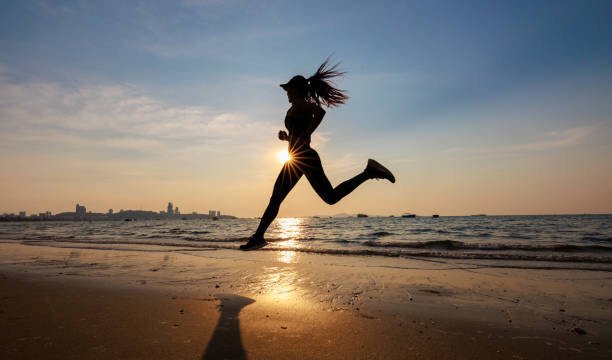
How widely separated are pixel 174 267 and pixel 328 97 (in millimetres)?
3655

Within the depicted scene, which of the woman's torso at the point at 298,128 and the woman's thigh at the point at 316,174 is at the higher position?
the woman's torso at the point at 298,128

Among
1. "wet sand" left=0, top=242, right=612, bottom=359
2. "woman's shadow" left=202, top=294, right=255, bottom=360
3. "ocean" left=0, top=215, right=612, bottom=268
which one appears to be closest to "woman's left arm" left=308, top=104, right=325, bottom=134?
"wet sand" left=0, top=242, right=612, bottom=359

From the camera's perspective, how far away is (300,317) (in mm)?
2559

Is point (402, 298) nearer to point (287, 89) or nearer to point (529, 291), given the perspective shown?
point (529, 291)

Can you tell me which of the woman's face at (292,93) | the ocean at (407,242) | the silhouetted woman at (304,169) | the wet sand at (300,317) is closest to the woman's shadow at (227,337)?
the wet sand at (300,317)

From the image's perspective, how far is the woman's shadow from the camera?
1.80m

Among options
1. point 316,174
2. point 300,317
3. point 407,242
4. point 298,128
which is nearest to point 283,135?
point 298,128

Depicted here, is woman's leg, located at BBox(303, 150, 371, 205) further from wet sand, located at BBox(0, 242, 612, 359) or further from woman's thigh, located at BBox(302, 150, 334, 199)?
wet sand, located at BBox(0, 242, 612, 359)

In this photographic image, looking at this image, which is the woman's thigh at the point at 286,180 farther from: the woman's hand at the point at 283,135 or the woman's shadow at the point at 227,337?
the woman's shadow at the point at 227,337

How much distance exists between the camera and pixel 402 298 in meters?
3.34

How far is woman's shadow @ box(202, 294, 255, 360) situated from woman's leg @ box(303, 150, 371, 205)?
200 centimetres

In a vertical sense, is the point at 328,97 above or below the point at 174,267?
above

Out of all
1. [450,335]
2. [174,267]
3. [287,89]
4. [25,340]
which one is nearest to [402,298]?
[450,335]

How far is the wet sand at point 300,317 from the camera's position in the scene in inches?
75.5
